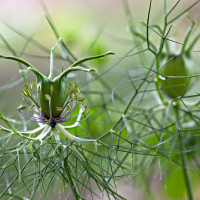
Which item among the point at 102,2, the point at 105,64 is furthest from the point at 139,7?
the point at 105,64

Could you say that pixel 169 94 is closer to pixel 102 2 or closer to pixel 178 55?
pixel 178 55

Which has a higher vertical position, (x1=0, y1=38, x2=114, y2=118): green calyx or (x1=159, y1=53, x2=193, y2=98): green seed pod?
(x1=159, y1=53, x2=193, y2=98): green seed pod

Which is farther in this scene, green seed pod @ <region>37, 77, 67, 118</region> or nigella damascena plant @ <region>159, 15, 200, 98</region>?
nigella damascena plant @ <region>159, 15, 200, 98</region>

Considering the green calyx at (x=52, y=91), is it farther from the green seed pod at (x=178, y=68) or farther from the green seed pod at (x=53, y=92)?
the green seed pod at (x=178, y=68)

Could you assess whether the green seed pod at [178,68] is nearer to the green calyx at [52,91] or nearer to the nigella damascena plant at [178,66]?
the nigella damascena plant at [178,66]

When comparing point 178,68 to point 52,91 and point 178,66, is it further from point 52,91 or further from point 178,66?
point 52,91

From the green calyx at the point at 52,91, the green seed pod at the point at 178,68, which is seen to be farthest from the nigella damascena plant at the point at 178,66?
the green calyx at the point at 52,91

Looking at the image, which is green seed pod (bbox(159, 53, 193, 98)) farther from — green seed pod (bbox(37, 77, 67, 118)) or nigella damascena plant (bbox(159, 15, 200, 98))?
green seed pod (bbox(37, 77, 67, 118))

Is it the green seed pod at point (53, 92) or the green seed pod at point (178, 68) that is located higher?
the green seed pod at point (178, 68)

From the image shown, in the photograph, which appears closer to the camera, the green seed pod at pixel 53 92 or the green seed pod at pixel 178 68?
the green seed pod at pixel 53 92

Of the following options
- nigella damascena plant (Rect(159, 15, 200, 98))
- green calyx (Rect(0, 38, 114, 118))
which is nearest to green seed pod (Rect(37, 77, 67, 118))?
green calyx (Rect(0, 38, 114, 118))

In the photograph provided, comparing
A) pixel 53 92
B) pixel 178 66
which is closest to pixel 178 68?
pixel 178 66
